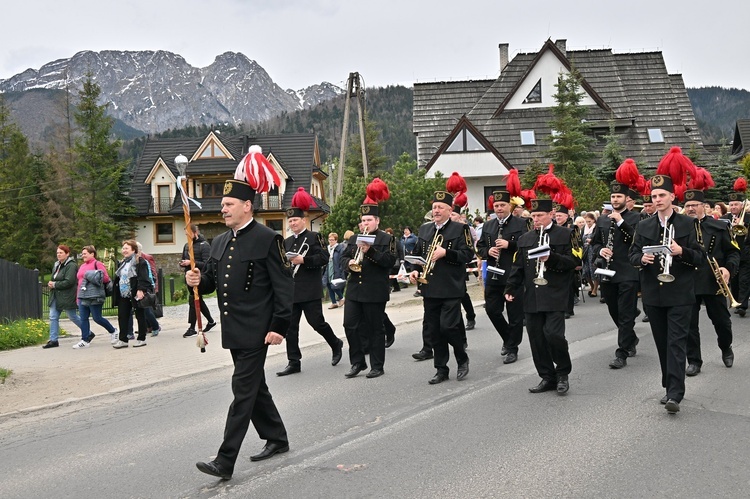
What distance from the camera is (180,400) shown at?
8.48 metres

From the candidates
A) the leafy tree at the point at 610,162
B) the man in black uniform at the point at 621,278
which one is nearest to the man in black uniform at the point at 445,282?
the man in black uniform at the point at 621,278

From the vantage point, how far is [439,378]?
8.60m

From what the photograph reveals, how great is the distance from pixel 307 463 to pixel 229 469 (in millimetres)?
644

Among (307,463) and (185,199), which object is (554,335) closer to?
(307,463)

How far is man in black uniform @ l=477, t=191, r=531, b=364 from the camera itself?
9.86 metres

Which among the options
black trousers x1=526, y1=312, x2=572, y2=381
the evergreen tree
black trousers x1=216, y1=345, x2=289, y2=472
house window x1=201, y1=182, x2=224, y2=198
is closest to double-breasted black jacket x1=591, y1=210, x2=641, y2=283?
black trousers x1=526, y1=312, x2=572, y2=381

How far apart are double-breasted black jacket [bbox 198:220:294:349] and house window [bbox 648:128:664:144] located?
39.0 m

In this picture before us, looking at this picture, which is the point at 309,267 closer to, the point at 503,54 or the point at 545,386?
the point at 545,386

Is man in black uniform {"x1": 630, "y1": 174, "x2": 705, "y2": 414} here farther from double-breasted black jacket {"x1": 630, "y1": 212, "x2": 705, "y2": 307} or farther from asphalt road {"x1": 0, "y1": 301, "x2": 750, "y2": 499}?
asphalt road {"x1": 0, "y1": 301, "x2": 750, "y2": 499}

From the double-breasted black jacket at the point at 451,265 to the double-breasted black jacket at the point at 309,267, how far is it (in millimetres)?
1412

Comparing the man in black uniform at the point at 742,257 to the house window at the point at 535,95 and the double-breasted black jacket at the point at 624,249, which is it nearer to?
the double-breasted black jacket at the point at 624,249

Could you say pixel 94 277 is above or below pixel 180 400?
above

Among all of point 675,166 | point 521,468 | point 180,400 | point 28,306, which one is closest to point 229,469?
point 521,468

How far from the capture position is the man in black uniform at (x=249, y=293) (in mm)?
5641
